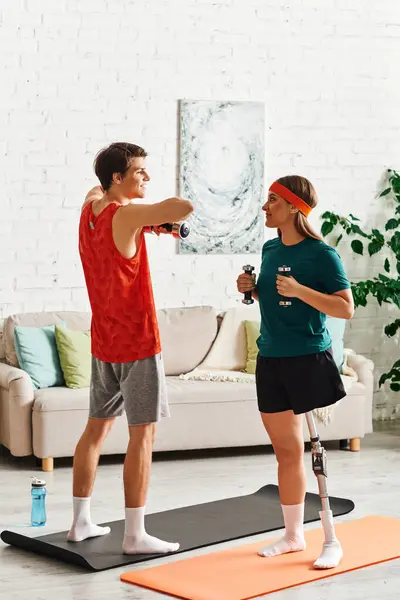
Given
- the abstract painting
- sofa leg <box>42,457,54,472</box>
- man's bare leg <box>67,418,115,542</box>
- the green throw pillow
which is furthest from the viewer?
the abstract painting

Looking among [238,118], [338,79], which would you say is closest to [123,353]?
[238,118]

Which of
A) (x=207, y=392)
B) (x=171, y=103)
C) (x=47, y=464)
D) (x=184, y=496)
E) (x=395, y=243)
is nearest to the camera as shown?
(x=184, y=496)

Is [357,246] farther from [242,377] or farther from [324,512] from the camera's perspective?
[324,512]

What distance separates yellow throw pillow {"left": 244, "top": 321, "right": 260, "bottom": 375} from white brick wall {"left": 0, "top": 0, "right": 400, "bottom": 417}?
1.46 feet

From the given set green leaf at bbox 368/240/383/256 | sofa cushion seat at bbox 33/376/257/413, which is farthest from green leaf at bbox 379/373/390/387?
sofa cushion seat at bbox 33/376/257/413

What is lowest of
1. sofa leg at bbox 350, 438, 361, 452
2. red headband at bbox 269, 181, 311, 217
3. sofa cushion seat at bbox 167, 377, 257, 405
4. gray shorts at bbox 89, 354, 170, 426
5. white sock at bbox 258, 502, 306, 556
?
sofa leg at bbox 350, 438, 361, 452

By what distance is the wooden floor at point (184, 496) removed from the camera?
3.75 meters

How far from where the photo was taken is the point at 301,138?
7172 mm

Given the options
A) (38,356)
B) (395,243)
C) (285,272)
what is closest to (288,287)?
(285,272)

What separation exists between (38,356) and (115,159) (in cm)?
223

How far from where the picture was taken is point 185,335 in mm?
6613

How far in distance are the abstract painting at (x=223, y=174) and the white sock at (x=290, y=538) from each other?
9.96 ft

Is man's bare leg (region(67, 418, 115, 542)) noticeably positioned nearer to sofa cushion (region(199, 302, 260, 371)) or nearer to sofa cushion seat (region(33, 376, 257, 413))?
sofa cushion seat (region(33, 376, 257, 413))

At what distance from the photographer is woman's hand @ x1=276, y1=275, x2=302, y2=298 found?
379 centimetres
